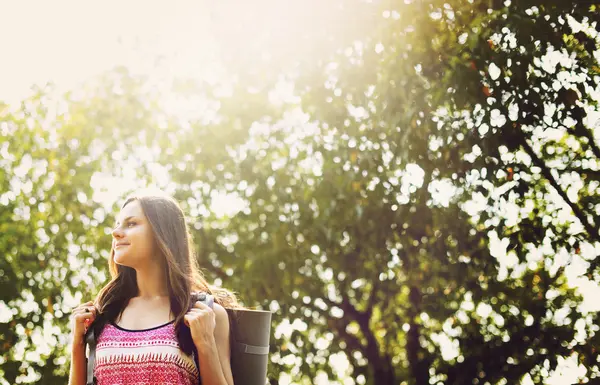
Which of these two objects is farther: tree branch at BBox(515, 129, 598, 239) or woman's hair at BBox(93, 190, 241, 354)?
tree branch at BBox(515, 129, 598, 239)

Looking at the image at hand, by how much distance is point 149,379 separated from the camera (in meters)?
3.15

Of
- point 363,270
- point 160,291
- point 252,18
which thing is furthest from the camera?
point 363,270

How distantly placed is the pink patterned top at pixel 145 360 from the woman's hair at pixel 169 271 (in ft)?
0.34

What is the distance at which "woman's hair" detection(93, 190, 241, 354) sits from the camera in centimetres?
340

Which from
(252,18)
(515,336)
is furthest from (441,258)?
(252,18)

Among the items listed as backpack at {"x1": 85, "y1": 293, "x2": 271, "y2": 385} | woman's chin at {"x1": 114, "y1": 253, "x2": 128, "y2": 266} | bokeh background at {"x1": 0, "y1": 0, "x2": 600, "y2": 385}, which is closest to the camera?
backpack at {"x1": 85, "y1": 293, "x2": 271, "y2": 385}

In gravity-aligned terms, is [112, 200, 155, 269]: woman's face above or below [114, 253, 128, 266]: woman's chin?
above

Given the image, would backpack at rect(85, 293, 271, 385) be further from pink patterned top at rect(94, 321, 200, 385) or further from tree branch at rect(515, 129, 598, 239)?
tree branch at rect(515, 129, 598, 239)

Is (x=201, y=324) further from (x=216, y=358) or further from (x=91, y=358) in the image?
(x=91, y=358)

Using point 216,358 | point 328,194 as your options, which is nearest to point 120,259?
point 216,358

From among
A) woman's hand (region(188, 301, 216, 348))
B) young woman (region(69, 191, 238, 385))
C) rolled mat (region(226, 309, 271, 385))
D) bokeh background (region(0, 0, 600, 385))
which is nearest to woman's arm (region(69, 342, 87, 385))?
young woman (region(69, 191, 238, 385))

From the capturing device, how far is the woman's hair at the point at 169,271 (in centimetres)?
340

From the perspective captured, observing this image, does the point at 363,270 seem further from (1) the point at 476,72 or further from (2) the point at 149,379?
(2) the point at 149,379

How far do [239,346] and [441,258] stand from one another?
768 centimetres
